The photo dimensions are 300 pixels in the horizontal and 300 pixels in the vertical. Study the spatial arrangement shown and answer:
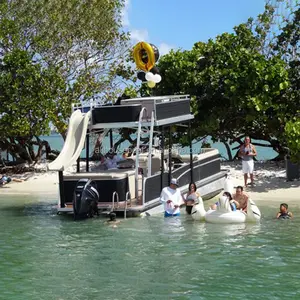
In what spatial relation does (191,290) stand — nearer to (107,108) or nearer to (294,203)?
(107,108)

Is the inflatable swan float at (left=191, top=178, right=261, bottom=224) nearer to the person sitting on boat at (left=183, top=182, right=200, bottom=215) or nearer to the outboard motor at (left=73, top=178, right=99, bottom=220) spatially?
the person sitting on boat at (left=183, top=182, right=200, bottom=215)

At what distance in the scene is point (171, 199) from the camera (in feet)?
54.0

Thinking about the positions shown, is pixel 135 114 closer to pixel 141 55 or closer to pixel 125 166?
pixel 141 55

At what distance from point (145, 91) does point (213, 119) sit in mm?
3333

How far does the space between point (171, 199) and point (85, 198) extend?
230 centimetres

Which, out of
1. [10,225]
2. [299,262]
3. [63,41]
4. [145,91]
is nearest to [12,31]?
[63,41]

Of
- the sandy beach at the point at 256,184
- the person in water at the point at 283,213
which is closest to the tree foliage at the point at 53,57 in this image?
the sandy beach at the point at 256,184

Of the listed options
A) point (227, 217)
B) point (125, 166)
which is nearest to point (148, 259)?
point (227, 217)

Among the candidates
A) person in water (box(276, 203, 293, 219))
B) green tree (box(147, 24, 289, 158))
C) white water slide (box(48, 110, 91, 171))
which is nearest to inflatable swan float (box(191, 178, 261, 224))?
person in water (box(276, 203, 293, 219))

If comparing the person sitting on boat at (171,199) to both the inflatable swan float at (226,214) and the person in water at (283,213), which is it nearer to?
the inflatable swan float at (226,214)

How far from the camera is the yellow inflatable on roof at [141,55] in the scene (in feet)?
60.1

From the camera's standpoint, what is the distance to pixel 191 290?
9.66 metres

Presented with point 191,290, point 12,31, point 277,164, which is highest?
point 12,31

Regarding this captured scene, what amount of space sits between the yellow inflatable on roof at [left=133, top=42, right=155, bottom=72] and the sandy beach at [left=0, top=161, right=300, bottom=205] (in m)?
5.57
